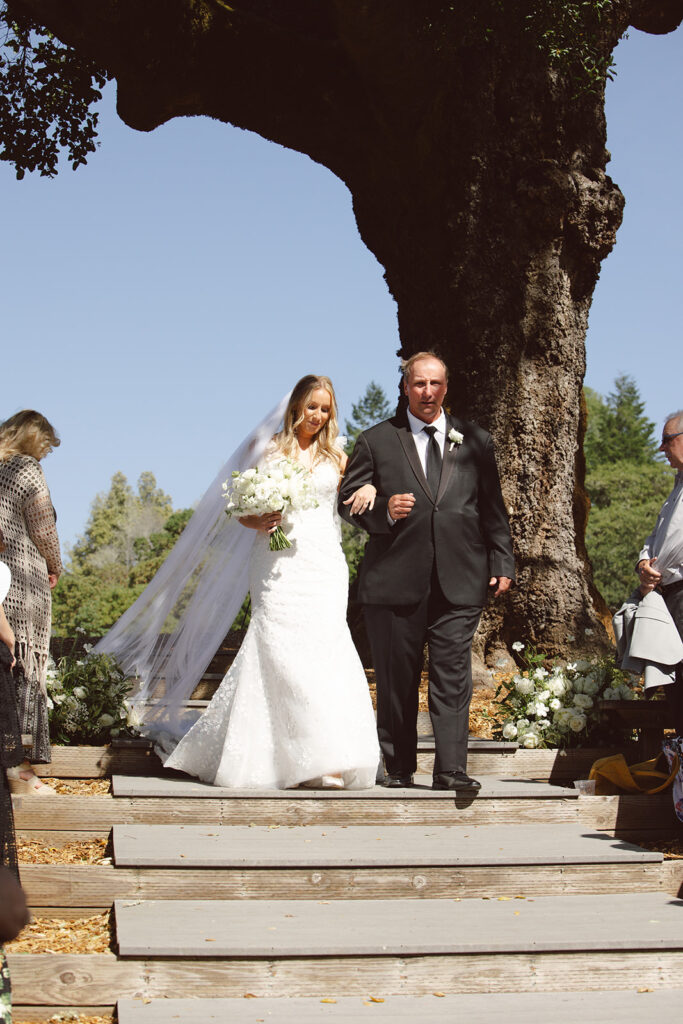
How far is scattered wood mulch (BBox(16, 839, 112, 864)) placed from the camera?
19.9ft

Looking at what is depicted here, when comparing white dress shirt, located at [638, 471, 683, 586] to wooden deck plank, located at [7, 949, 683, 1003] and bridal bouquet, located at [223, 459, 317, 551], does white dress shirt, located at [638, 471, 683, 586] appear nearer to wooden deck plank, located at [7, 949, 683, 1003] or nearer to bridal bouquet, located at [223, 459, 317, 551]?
bridal bouquet, located at [223, 459, 317, 551]

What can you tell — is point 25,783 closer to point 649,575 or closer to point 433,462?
point 433,462

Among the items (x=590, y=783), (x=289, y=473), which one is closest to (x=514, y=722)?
(x=590, y=783)

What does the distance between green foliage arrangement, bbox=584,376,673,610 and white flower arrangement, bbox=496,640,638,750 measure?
103ft

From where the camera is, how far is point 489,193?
11.6 meters

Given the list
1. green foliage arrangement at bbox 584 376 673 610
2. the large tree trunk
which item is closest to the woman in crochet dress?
the large tree trunk

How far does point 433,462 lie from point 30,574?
274 centimetres

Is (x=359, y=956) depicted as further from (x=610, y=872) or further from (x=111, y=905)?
(x=610, y=872)

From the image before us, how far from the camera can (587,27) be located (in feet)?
35.5

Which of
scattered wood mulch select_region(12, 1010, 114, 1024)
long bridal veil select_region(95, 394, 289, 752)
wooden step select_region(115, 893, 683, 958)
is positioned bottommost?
scattered wood mulch select_region(12, 1010, 114, 1024)

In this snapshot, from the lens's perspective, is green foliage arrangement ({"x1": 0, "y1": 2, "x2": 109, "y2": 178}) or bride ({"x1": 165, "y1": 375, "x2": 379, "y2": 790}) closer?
bride ({"x1": 165, "y1": 375, "x2": 379, "y2": 790})

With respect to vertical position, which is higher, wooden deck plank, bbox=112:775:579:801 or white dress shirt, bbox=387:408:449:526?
white dress shirt, bbox=387:408:449:526

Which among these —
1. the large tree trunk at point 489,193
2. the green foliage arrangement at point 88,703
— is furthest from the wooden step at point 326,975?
the large tree trunk at point 489,193

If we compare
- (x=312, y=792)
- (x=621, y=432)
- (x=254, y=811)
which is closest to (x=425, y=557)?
(x=312, y=792)
